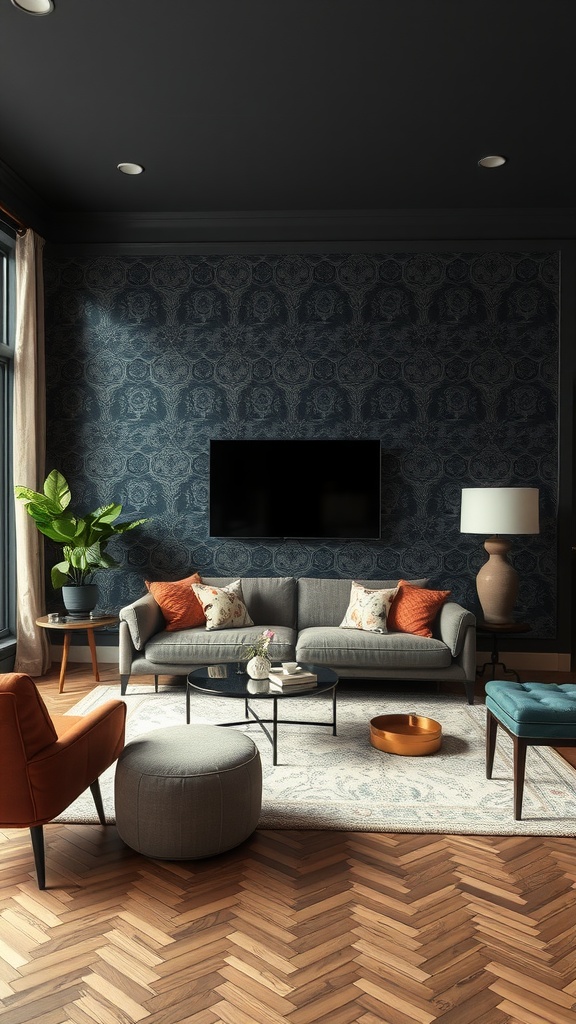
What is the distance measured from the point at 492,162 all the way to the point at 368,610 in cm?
299

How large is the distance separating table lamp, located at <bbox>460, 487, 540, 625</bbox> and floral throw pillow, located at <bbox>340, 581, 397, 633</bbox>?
67 centimetres

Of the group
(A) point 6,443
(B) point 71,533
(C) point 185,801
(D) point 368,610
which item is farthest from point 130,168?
(C) point 185,801

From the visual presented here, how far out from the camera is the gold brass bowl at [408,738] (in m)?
3.70

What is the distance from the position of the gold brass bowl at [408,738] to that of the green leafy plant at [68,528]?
2.34 meters

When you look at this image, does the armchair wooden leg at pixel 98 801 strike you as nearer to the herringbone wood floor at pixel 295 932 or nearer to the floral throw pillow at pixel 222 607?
the herringbone wood floor at pixel 295 932

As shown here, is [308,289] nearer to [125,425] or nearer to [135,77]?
[125,425]

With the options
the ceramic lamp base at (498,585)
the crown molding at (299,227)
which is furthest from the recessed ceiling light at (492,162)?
the ceramic lamp base at (498,585)

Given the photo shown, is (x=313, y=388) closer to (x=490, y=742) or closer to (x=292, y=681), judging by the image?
(x=292, y=681)

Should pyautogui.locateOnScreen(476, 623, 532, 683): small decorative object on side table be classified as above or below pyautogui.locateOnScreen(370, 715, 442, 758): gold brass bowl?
above

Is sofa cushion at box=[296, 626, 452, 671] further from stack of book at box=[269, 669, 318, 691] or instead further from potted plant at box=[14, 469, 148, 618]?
potted plant at box=[14, 469, 148, 618]

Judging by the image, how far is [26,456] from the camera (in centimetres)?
534

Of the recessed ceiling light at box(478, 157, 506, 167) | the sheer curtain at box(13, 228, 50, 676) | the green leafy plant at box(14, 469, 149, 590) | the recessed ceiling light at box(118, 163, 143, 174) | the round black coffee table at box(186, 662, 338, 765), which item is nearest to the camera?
the round black coffee table at box(186, 662, 338, 765)

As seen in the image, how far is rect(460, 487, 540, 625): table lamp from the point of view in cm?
498

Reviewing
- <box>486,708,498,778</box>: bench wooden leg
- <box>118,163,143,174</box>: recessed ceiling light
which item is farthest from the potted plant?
<box>486,708,498,778</box>: bench wooden leg
